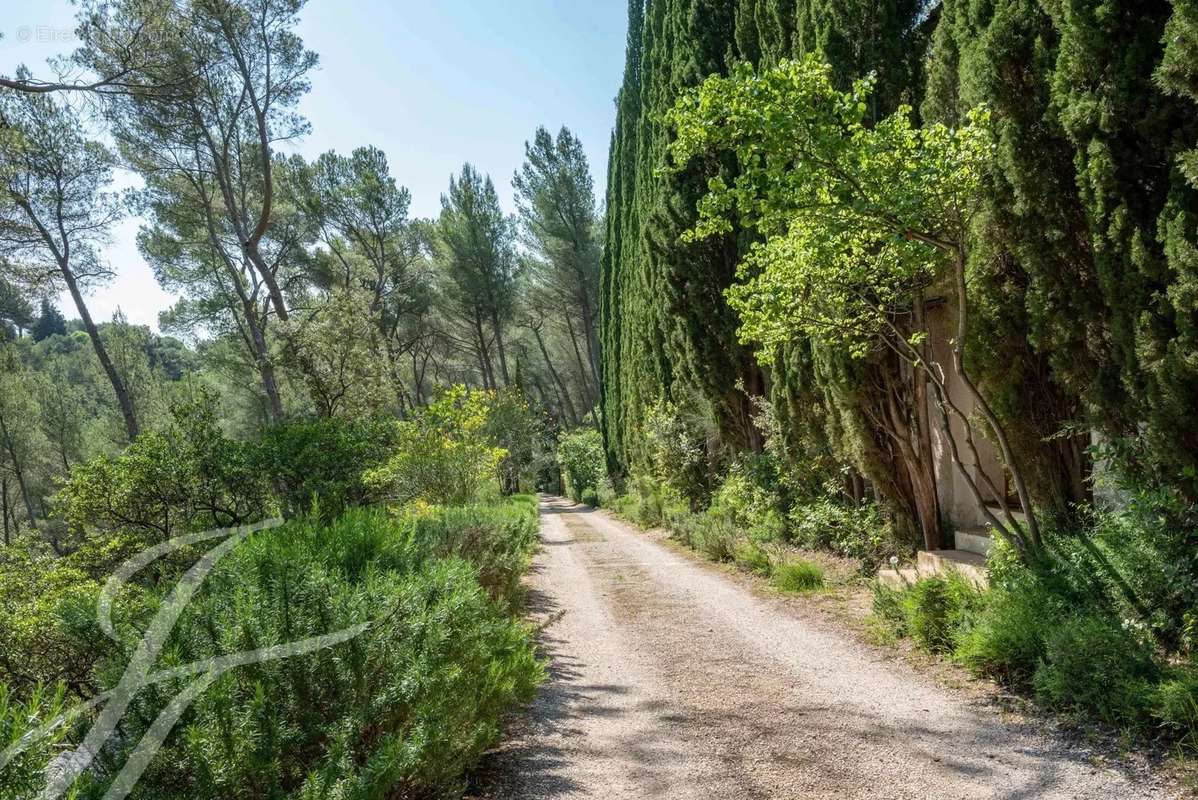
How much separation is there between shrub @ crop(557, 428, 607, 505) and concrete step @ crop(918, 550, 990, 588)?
18594 millimetres

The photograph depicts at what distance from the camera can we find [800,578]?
642cm

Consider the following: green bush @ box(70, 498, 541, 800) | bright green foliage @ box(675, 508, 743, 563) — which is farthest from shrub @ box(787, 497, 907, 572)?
green bush @ box(70, 498, 541, 800)

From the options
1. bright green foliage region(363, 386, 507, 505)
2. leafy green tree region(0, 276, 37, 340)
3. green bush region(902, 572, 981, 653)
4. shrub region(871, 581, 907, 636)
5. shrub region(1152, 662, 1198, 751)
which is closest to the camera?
shrub region(1152, 662, 1198, 751)

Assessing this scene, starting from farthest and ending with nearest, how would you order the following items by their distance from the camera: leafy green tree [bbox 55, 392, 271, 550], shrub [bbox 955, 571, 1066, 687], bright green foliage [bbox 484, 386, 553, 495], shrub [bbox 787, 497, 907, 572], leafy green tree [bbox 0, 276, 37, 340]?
bright green foliage [bbox 484, 386, 553, 495] < leafy green tree [bbox 0, 276, 37, 340] < shrub [bbox 787, 497, 907, 572] < leafy green tree [bbox 55, 392, 271, 550] < shrub [bbox 955, 571, 1066, 687]

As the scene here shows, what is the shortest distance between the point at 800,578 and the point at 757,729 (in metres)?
3.35

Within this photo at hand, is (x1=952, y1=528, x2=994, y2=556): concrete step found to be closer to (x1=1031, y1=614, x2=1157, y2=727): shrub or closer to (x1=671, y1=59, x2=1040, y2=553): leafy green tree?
(x1=671, y1=59, x2=1040, y2=553): leafy green tree

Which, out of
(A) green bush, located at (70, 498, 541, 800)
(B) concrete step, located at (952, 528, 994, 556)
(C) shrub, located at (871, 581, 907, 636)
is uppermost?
(A) green bush, located at (70, 498, 541, 800)

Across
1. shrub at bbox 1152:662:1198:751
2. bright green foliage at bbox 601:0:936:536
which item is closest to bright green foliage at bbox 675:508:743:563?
bright green foliage at bbox 601:0:936:536

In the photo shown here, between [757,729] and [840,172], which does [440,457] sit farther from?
[840,172]

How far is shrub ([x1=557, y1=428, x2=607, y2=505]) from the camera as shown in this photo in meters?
25.6

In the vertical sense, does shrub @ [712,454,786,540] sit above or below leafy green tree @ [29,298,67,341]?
→ below

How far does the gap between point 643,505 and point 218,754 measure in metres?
13.0

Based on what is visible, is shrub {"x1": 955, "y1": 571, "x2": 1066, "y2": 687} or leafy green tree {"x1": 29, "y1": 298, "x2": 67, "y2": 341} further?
leafy green tree {"x1": 29, "y1": 298, "x2": 67, "y2": 341}

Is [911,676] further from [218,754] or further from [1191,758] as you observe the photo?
[218,754]
